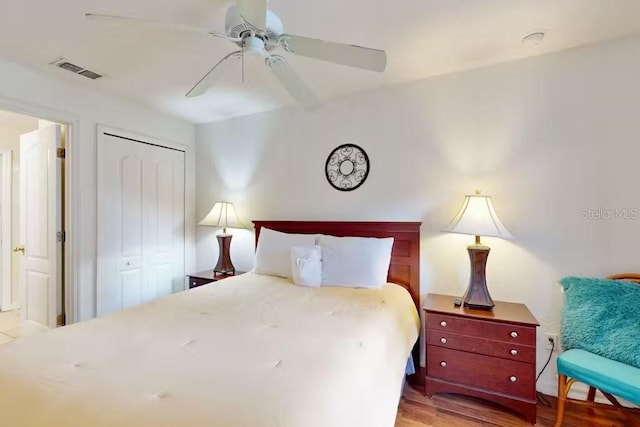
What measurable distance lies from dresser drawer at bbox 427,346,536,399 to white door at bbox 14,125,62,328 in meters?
3.24

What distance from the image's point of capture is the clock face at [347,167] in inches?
112

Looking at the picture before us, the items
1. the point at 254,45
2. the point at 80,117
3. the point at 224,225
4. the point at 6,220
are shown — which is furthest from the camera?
the point at 6,220

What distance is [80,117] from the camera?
8.94 feet

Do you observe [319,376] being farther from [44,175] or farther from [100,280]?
[44,175]

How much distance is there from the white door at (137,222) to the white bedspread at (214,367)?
1393mm

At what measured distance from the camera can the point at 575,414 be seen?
1972mm

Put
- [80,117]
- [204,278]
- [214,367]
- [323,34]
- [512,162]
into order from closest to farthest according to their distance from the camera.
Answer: [214,367] < [323,34] < [512,162] < [80,117] < [204,278]

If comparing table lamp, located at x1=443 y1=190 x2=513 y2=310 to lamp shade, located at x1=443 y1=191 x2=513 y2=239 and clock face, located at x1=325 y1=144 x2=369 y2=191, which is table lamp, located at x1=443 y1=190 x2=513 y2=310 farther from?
clock face, located at x1=325 y1=144 x2=369 y2=191

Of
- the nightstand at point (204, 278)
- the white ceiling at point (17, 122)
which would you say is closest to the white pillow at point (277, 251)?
the nightstand at point (204, 278)

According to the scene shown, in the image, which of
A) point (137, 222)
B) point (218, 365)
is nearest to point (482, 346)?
point (218, 365)

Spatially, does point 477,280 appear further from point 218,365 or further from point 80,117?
point 80,117

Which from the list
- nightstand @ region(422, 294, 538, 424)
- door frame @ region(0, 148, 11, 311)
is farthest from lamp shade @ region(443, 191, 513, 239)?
door frame @ region(0, 148, 11, 311)

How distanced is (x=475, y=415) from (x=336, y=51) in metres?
2.28

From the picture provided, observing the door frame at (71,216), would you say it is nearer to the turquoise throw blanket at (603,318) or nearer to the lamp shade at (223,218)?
the lamp shade at (223,218)
